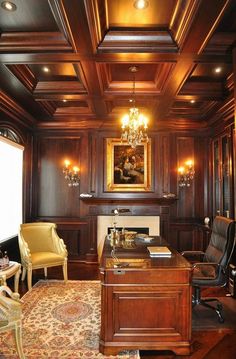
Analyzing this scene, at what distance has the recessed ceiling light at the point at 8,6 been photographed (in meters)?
2.38

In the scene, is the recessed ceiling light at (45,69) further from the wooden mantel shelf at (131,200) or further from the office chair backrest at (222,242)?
the office chair backrest at (222,242)

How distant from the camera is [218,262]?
319 cm

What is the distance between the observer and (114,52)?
296 centimetres

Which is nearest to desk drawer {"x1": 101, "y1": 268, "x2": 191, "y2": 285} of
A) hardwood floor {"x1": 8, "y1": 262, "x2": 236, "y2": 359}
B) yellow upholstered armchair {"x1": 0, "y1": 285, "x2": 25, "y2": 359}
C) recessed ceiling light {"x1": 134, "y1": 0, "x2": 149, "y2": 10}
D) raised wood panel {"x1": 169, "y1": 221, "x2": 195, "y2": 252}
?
hardwood floor {"x1": 8, "y1": 262, "x2": 236, "y2": 359}

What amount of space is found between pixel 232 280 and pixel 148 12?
363 centimetres

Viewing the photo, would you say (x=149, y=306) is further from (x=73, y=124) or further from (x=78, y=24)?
(x=73, y=124)

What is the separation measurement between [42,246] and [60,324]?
185cm

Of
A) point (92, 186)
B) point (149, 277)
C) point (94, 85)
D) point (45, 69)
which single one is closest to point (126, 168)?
point (92, 186)

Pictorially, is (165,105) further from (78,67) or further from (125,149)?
(78,67)

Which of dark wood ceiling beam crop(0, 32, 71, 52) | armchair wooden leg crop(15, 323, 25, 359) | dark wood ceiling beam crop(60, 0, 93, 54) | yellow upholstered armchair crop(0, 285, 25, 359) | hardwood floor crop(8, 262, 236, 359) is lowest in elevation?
hardwood floor crop(8, 262, 236, 359)

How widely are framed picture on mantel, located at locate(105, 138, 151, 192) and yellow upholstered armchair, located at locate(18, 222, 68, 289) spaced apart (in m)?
1.63

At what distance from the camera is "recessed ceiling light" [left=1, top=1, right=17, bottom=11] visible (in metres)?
2.38

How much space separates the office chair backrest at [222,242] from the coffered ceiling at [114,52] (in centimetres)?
192

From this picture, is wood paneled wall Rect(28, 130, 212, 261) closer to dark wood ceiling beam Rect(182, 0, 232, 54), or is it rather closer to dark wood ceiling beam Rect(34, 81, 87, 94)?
dark wood ceiling beam Rect(34, 81, 87, 94)
